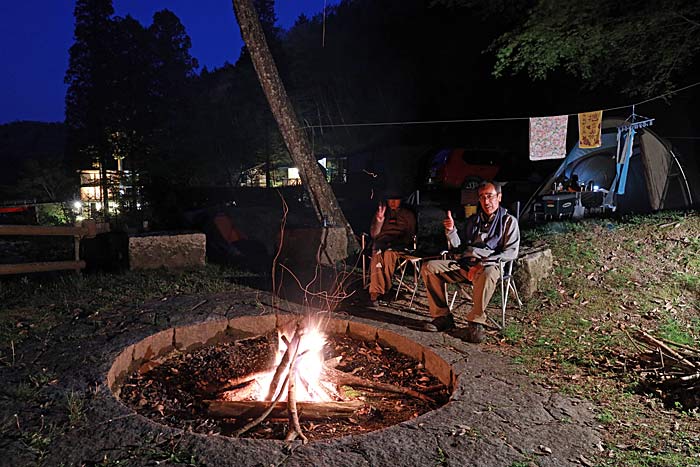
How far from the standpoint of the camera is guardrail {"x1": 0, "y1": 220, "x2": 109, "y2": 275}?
248 inches

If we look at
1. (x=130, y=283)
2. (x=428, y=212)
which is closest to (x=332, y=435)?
(x=130, y=283)

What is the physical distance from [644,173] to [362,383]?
10895 mm

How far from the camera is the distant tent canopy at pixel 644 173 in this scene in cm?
1123

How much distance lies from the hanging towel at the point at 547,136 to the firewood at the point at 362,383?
28.7 ft

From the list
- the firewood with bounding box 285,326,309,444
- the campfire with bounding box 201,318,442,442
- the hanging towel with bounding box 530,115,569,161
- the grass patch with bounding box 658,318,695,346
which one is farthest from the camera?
the hanging towel with bounding box 530,115,569,161

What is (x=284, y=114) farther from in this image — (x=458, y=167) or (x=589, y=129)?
(x=458, y=167)

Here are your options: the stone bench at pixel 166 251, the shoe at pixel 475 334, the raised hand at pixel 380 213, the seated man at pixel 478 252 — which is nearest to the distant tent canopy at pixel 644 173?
the raised hand at pixel 380 213

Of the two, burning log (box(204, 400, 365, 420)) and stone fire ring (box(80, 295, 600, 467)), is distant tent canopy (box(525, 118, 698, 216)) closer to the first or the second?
stone fire ring (box(80, 295, 600, 467))

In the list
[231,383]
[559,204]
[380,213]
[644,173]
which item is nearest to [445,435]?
[231,383]

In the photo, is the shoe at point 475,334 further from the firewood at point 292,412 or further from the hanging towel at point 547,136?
the hanging towel at point 547,136

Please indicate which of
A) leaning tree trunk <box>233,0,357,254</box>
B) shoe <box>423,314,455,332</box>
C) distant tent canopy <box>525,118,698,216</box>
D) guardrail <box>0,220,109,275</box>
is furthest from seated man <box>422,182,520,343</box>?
distant tent canopy <box>525,118,698,216</box>

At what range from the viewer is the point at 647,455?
2.71 meters

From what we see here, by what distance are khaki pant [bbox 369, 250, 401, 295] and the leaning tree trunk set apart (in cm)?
322

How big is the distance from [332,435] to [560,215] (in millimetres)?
9763
